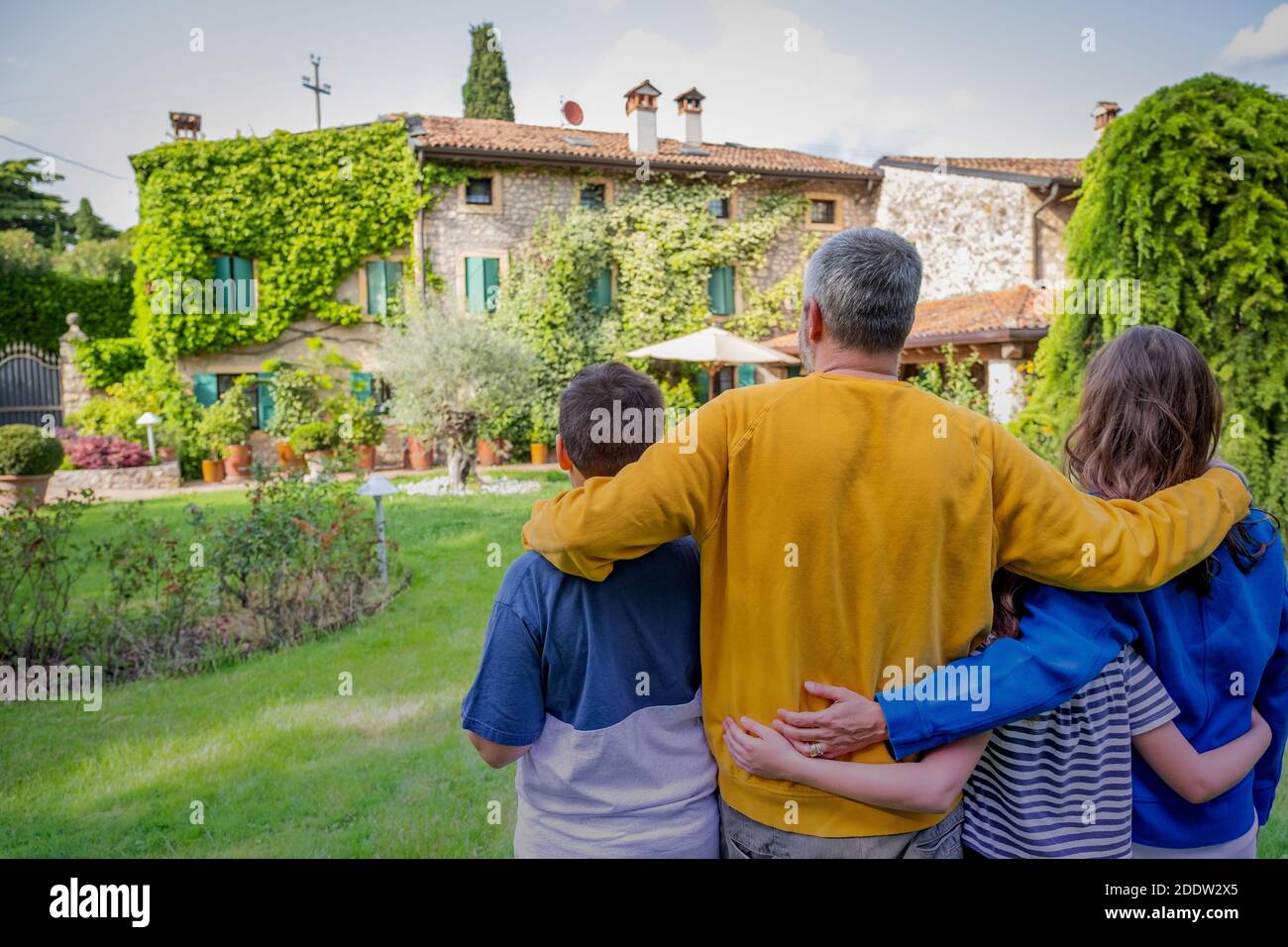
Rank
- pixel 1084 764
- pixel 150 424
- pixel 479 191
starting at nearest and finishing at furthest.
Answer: pixel 1084 764
pixel 150 424
pixel 479 191

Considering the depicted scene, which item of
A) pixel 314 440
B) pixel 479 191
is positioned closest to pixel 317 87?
pixel 479 191

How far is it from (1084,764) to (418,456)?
16430 mm

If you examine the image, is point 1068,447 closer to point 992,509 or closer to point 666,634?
point 992,509

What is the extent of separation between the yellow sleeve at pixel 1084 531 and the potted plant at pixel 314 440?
15.1 metres

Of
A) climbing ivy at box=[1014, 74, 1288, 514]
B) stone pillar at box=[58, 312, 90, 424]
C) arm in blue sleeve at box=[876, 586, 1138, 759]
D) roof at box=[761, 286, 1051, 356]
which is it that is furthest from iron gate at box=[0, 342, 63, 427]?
arm in blue sleeve at box=[876, 586, 1138, 759]

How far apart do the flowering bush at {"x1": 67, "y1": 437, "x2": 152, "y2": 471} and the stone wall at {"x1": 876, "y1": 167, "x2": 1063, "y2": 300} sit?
14.4 meters

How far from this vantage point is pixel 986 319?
13172 mm

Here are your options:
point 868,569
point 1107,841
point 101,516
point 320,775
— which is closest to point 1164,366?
point 868,569

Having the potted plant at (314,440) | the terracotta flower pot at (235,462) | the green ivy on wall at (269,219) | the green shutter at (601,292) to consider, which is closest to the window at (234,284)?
the green ivy on wall at (269,219)

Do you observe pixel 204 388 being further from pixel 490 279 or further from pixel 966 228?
pixel 966 228

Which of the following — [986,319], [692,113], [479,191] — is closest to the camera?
[986,319]

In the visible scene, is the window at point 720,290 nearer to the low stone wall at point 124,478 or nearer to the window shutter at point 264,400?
the window shutter at point 264,400
